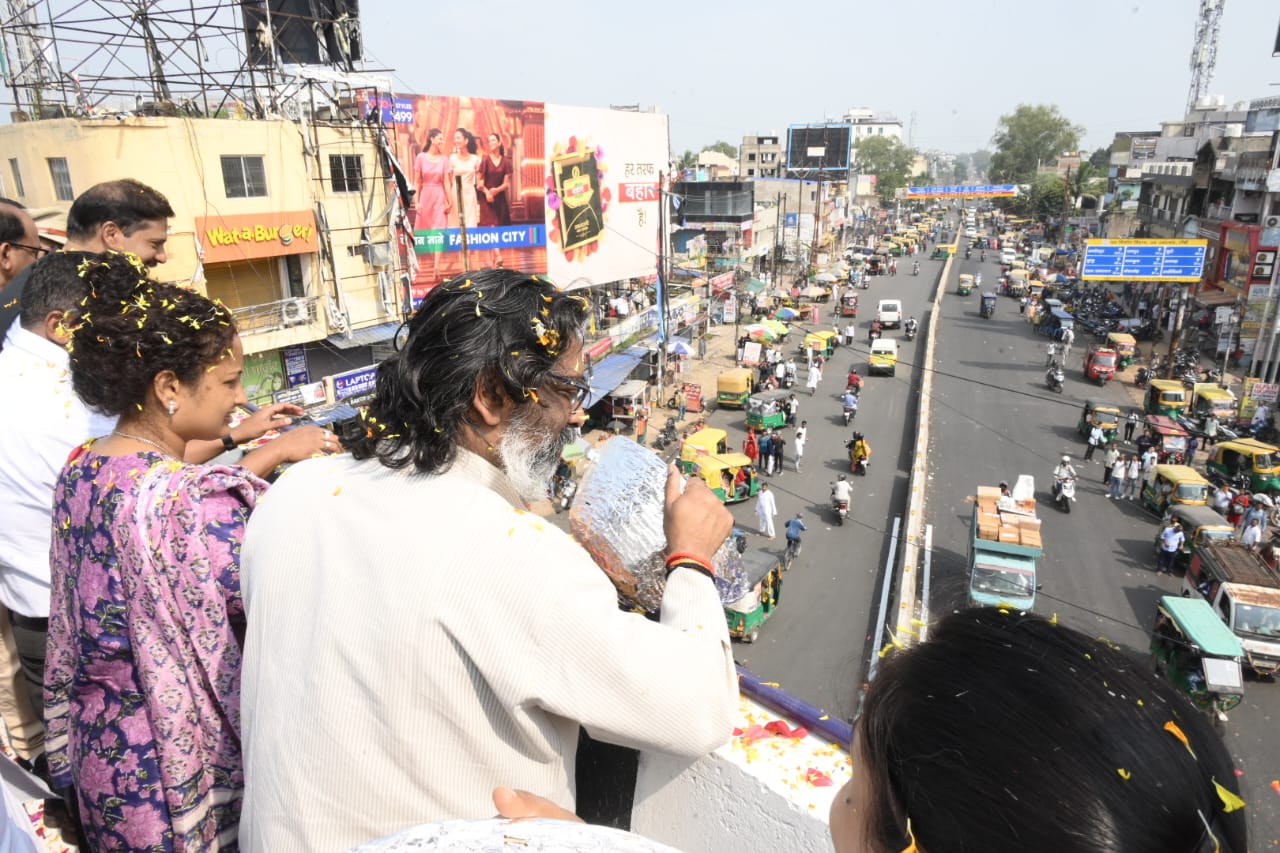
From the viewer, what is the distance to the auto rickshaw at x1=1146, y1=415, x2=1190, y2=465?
17312mm

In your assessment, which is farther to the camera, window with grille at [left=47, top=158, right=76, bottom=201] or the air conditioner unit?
the air conditioner unit

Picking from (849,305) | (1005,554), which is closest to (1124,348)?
(849,305)

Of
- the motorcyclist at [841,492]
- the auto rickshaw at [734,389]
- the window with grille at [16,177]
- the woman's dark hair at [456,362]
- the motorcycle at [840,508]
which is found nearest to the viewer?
the woman's dark hair at [456,362]

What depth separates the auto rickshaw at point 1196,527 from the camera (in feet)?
41.1

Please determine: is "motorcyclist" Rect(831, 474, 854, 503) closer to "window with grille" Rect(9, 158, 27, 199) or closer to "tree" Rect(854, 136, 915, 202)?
"window with grille" Rect(9, 158, 27, 199)

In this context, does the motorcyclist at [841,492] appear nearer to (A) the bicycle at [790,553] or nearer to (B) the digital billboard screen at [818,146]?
(A) the bicycle at [790,553]

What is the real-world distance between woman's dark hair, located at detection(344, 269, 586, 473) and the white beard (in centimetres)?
6

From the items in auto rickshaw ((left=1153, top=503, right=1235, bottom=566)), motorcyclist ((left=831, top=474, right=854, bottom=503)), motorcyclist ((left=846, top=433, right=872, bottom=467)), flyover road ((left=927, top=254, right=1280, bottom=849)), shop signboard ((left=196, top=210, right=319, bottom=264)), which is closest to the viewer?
flyover road ((left=927, top=254, right=1280, bottom=849))

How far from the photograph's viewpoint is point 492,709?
1.15 meters

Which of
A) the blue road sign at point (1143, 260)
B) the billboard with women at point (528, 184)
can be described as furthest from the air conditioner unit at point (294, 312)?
the blue road sign at point (1143, 260)

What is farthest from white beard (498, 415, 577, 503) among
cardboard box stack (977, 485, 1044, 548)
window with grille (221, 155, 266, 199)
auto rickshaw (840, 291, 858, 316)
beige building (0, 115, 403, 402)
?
auto rickshaw (840, 291, 858, 316)

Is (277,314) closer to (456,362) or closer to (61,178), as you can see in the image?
(61,178)

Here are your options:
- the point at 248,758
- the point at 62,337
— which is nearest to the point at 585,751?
the point at 248,758

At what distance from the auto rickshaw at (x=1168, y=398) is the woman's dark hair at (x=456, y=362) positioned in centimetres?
2391
